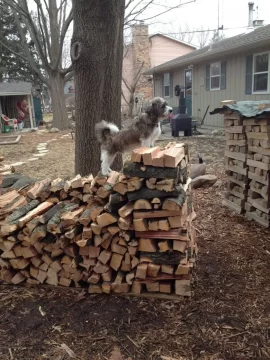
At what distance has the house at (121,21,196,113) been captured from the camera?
85.8 ft

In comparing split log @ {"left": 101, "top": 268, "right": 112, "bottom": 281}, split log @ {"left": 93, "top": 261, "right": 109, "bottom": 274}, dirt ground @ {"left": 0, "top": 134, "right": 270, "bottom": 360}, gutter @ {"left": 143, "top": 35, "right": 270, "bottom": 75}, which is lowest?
dirt ground @ {"left": 0, "top": 134, "right": 270, "bottom": 360}

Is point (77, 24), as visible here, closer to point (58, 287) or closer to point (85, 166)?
point (85, 166)

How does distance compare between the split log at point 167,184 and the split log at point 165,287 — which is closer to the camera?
the split log at point 167,184

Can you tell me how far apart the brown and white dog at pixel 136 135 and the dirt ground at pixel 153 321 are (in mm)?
2144

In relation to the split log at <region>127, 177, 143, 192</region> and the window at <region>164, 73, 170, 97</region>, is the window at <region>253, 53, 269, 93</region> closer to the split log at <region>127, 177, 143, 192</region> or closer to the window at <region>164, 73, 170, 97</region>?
the window at <region>164, 73, 170, 97</region>

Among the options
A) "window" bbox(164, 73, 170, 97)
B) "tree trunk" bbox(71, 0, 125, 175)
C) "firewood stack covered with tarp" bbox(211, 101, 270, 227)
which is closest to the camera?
"firewood stack covered with tarp" bbox(211, 101, 270, 227)

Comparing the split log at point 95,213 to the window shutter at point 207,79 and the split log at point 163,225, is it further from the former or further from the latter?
the window shutter at point 207,79

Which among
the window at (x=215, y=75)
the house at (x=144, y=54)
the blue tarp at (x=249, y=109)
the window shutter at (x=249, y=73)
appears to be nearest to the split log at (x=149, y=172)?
the blue tarp at (x=249, y=109)

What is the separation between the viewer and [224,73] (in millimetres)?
13250

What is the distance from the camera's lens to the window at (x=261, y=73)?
10.9 metres

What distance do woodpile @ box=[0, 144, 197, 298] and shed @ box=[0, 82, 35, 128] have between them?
19.5 meters

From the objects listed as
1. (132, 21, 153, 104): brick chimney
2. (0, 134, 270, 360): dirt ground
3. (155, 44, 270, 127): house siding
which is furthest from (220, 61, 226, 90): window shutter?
(132, 21, 153, 104): brick chimney

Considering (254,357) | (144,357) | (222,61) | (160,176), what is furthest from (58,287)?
(222,61)

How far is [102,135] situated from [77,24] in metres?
1.40
